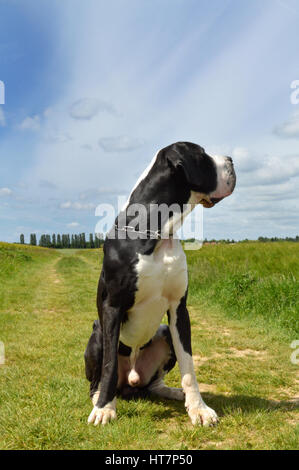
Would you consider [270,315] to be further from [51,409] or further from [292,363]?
[51,409]

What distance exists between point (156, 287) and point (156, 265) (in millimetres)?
161

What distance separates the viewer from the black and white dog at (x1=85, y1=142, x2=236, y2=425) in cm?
→ 291

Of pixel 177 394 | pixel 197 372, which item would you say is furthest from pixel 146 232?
pixel 197 372

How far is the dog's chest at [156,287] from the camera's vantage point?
114 inches

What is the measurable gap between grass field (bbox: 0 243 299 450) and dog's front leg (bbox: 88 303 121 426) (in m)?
0.10

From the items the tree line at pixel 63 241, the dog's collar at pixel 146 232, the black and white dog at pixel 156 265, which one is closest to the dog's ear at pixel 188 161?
the black and white dog at pixel 156 265

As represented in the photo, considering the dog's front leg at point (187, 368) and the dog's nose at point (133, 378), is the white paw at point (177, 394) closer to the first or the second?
the dog's nose at point (133, 378)

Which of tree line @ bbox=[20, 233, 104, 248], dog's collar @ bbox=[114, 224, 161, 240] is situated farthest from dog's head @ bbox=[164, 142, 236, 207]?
tree line @ bbox=[20, 233, 104, 248]

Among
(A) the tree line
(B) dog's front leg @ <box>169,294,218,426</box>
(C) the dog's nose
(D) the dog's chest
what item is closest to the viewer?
(D) the dog's chest

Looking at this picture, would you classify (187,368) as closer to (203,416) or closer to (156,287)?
(203,416)

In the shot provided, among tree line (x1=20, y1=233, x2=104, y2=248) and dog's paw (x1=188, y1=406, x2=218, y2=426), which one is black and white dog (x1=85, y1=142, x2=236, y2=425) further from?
tree line (x1=20, y1=233, x2=104, y2=248)

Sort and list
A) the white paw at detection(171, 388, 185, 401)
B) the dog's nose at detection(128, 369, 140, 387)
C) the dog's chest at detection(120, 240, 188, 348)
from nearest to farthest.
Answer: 1. the dog's chest at detection(120, 240, 188, 348)
2. the dog's nose at detection(128, 369, 140, 387)
3. the white paw at detection(171, 388, 185, 401)
